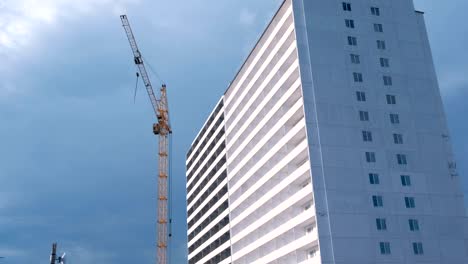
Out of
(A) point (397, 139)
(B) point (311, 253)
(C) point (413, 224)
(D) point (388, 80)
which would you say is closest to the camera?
(C) point (413, 224)

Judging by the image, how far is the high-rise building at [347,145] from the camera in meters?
76.4

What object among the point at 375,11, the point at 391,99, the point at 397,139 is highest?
the point at 375,11

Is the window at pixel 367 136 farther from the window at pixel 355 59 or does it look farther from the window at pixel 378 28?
the window at pixel 378 28

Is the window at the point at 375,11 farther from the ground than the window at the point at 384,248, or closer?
farther from the ground

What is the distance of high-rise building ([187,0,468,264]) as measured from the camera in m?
76.4

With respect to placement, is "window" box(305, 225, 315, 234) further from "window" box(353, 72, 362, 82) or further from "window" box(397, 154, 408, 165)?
"window" box(353, 72, 362, 82)

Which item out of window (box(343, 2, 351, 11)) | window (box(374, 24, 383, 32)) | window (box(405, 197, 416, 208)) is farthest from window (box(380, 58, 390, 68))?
window (box(405, 197, 416, 208))

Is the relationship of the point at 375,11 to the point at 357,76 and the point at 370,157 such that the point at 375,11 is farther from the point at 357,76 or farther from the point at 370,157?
the point at 370,157

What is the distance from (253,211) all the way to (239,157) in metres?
15.1

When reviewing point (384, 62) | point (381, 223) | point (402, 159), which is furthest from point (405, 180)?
point (384, 62)

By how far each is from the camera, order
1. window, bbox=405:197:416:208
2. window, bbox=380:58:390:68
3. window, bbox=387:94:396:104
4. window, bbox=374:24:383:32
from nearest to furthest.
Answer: window, bbox=405:197:416:208
window, bbox=387:94:396:104
window, bbox=380:58:390:68
window, bbox=374:24:383:32

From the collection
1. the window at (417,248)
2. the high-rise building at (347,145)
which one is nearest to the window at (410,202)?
the high-rise building at (347,145)

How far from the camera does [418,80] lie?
89.4 meters

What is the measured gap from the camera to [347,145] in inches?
3182
